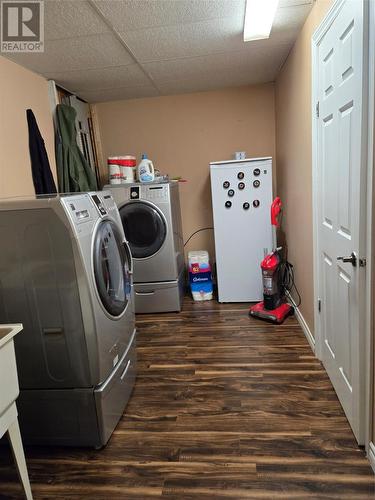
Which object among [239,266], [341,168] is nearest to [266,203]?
[239,266]

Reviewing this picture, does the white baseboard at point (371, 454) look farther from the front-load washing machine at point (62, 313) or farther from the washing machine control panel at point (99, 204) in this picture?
the washing machine control panel at point (99, 204)

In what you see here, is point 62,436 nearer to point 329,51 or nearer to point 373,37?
point 373,37

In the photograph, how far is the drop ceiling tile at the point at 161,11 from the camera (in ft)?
6.04

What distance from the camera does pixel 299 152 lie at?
265cm

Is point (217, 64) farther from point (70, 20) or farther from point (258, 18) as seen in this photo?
point (70, 20)

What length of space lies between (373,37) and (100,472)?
2195 millimetres

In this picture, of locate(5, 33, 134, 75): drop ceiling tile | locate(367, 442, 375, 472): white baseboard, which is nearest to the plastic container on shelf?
locate(5, 33, 134, 75): drop ceiling tile

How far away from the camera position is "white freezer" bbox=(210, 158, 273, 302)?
3.34 m

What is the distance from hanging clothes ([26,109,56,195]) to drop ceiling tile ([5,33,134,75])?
14.1 inches

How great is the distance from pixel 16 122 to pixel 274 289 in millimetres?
2472

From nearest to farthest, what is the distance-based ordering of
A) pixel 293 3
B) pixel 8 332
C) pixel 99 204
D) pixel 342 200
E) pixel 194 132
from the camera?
pixel 8 332 → pixel 342 200 → pixel 99 204 → pixel 293 3 → pixel 194 132

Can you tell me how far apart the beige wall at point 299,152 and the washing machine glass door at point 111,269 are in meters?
1.32

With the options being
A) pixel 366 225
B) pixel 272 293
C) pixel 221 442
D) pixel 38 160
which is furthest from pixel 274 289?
pixel 38 160

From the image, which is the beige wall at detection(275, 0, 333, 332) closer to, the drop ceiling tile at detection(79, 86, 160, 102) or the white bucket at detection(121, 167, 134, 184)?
the drop ceiling tile at detection(79, 86, 160, 102)
